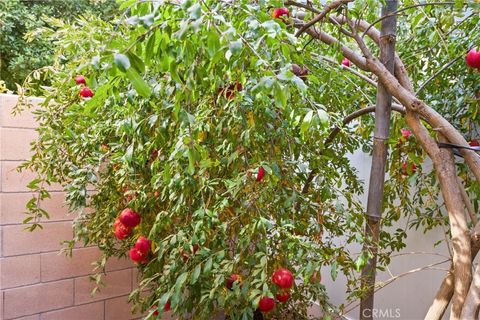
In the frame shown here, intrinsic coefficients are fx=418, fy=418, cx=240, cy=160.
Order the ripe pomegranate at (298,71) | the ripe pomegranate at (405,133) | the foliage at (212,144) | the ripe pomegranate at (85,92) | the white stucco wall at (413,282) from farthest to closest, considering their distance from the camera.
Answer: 1. the white stucco wall at (413,282)
2. the ripe pomegranate at (405,133)
3. the ripe pomegranate at (85,92)
4. the ripe pomegranate at (298,71)
5. the foliage at (212,144)

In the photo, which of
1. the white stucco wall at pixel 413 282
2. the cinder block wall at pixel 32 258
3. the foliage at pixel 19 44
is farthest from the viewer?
the foliage at pixel 19 44

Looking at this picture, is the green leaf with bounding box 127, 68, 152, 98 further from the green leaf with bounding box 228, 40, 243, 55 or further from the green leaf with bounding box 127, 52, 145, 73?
the green leaf with bounding box 228, 40, 243, 55

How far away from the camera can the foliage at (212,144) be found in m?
0.79

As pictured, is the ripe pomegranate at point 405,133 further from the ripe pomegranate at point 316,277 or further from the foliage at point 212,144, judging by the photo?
the ripe pomegranate at point 316,277

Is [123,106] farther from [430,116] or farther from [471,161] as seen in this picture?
[471,161]

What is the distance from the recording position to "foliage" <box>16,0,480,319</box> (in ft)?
2.61

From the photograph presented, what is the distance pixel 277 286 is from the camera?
1.04 metres

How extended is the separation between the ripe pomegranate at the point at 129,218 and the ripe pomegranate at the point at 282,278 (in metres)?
0.54

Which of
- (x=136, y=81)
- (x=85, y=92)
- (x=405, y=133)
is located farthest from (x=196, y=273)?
(x=405, y=133)

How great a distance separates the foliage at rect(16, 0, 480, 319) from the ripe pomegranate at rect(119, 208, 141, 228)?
0.03m

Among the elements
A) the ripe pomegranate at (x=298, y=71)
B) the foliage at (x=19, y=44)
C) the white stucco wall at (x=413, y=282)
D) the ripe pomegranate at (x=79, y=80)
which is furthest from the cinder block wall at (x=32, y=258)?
the white stucco wall at (x=413, y=282)

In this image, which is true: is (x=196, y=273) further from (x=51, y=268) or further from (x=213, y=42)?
(x=51, y=268)

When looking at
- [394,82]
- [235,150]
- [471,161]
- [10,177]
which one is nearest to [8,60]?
[10,177]

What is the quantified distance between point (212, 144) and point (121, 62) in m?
0.61
